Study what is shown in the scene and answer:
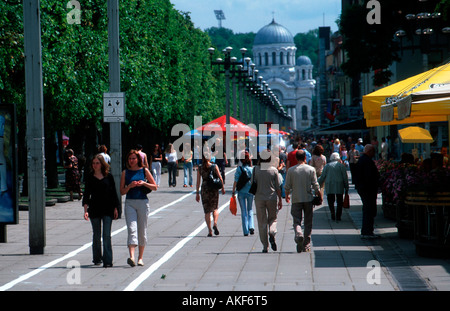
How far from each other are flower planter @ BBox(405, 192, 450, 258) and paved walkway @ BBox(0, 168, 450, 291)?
0.74 ft

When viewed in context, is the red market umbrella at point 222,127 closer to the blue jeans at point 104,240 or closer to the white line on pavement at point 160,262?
the white line on pavement at point 160,262

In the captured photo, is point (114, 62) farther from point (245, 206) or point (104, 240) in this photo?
point (104, 240)

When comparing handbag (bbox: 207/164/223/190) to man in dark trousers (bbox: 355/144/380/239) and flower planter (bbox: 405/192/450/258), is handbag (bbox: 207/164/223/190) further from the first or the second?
flower planter (bbox: 405/192/450/258)

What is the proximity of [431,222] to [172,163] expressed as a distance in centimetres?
2126

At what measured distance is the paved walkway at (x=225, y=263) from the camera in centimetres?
1034

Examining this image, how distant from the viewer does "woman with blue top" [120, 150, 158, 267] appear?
12297 mm

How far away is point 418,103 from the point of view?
40.6 ft

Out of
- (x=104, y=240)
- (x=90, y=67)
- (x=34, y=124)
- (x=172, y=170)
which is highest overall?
(x=90, y=67)

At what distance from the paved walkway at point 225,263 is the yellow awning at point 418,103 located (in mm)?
2072

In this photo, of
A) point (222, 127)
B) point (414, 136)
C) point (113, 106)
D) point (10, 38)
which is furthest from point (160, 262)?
point (222, 127)

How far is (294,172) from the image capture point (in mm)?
13734

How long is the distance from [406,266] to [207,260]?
2.80 metres

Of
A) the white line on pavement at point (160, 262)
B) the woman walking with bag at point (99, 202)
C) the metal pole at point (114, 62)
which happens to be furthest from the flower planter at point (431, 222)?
the metal pole at point (114, 62)
